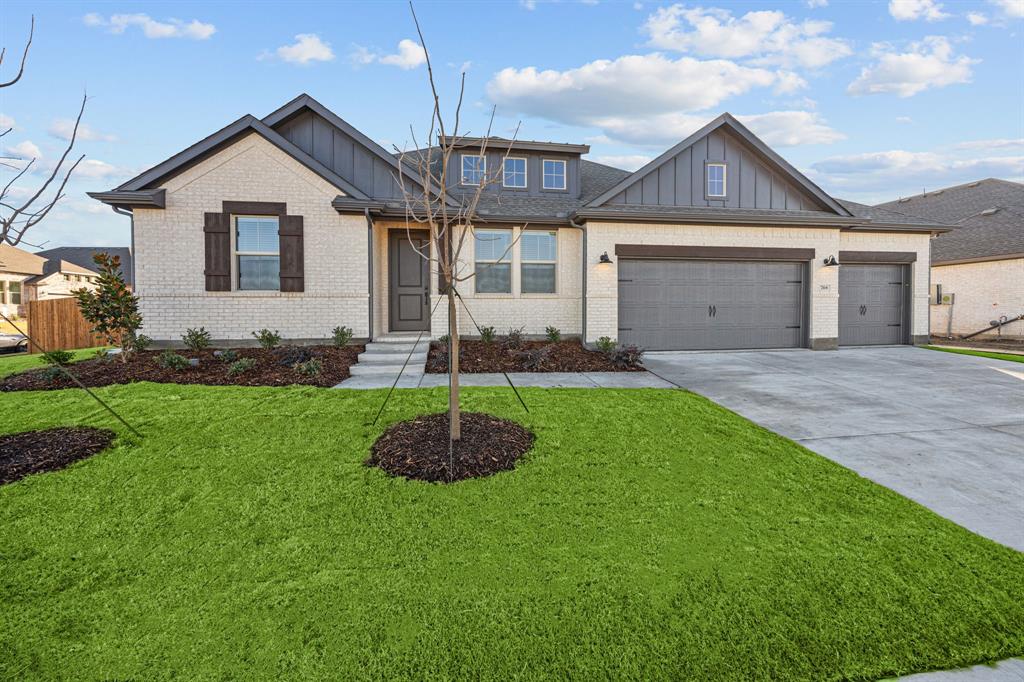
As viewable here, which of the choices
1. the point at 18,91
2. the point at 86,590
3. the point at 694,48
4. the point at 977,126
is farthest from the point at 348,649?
the point at 977,126

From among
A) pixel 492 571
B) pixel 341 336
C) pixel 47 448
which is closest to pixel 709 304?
pixel 341 336

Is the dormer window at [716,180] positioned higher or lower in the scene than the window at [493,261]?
higher

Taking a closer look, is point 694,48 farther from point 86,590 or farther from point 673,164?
point 86,590

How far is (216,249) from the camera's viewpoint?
9062 mm

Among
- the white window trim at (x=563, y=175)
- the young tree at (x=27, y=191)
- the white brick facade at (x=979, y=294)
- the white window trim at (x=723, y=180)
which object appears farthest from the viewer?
the white brick facade at (x=979, y=294)

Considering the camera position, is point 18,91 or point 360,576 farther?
point 18,91

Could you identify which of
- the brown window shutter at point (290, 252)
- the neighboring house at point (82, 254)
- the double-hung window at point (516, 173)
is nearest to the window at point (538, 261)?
the double-hung window at point (516, 173)

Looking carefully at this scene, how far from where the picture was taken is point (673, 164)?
10.6 m

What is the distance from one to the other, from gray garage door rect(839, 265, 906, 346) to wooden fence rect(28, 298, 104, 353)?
2082 centimetres

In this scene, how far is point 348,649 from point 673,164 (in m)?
11.1

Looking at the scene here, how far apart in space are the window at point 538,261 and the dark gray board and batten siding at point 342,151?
3.18 meters

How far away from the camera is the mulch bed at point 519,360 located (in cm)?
795

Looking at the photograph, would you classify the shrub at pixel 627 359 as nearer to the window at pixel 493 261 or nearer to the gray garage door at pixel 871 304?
the window at pixel 493 261

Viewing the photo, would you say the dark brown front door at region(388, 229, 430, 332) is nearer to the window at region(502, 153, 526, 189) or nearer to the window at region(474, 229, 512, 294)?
the window at region(474, 229, 512, 294)
